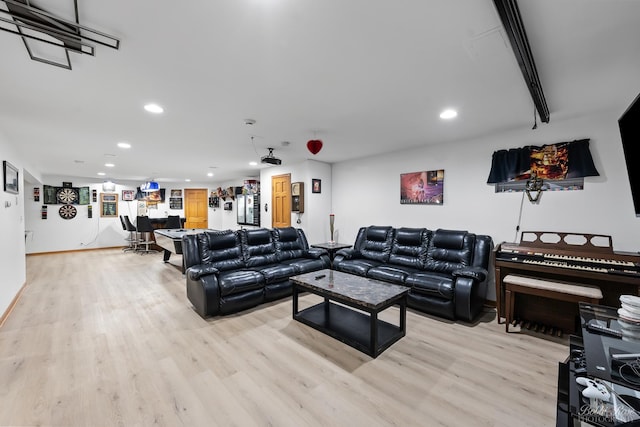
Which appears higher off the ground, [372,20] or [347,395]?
[372,20]

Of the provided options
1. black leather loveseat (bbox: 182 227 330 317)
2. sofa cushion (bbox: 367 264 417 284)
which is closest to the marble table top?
sofa cushion (bbox: 367 264 417 284)

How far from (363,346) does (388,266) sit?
5.64ft

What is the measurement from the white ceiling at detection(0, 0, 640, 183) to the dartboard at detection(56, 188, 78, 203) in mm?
5428

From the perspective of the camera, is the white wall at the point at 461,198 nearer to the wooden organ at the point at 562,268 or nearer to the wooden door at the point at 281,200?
the wooden door at the point at 281,200

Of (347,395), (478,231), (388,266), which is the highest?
(478,231)

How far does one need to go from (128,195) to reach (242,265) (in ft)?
25.0

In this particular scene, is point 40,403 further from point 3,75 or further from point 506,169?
point 506,169

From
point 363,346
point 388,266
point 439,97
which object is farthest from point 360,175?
point 363,346

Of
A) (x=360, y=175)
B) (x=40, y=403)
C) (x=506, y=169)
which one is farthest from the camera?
(x=360, y=175)

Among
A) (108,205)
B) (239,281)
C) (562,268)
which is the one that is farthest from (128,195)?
(562,268)

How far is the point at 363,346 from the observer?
252 centimetres

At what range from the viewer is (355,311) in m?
3.31

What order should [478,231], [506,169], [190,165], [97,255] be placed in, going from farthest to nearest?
[97,255] → [190,165] → [478,231] → [506,169]

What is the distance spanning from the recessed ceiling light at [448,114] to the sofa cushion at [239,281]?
3.05 meters
